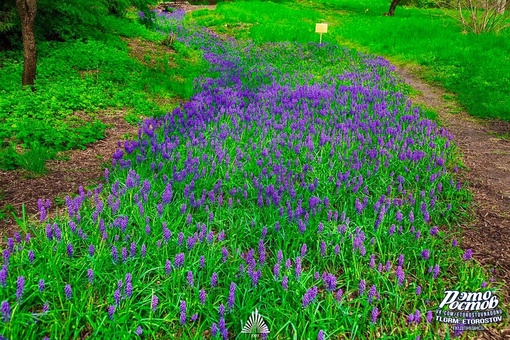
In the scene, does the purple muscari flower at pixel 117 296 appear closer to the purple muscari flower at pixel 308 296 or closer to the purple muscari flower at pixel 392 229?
the purple muscari flower at pixel 308 296

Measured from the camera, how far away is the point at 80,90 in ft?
27.4

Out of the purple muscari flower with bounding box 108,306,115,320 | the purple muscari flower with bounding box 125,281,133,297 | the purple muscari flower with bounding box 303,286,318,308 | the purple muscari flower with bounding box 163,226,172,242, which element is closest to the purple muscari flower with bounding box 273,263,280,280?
the purple muscari flower with bounding box 303,286,318,308

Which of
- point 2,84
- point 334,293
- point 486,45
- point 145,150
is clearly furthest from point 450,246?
point 486,45

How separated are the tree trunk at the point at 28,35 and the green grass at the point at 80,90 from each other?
0.76 ft

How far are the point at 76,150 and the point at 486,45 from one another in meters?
15.1

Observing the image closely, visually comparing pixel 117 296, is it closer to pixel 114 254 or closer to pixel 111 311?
pixel 111 311

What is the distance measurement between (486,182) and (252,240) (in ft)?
12.3

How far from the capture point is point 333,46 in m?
15.2

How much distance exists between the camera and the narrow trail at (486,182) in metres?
3.88

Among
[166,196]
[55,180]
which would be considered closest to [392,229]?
[166,196]

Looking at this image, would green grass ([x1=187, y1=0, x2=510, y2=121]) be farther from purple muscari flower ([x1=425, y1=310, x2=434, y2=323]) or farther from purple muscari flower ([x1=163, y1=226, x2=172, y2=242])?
purple muscari flower ([x1=163, y1=226, x2=172, y2=242])

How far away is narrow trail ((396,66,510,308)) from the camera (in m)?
3.88

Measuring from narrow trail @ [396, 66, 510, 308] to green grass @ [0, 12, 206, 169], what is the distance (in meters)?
5.53

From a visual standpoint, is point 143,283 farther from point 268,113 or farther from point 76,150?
point 268,113
